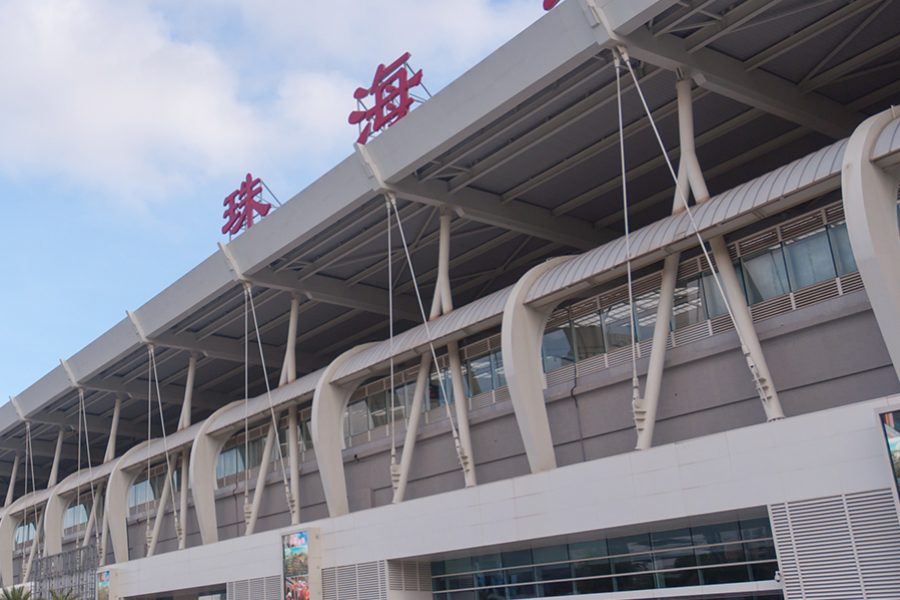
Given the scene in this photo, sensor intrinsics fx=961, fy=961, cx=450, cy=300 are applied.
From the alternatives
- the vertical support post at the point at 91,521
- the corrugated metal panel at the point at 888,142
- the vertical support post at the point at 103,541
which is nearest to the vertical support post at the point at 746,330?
the corrugated metal panel at the point at 888,142

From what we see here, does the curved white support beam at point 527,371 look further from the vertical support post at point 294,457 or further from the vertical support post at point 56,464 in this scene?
the vertical support post at point 56,464

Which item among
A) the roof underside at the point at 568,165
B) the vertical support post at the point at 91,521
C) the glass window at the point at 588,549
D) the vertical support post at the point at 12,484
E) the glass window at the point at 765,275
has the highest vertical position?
the roof underside at the point at 568,165

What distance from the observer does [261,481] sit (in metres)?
36.9

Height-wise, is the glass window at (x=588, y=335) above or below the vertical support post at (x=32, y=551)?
above

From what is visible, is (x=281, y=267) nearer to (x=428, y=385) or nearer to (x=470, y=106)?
(x=428, y=385)

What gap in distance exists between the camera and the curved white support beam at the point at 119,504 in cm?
4503

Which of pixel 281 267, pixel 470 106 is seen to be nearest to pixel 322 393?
pixel 281 267

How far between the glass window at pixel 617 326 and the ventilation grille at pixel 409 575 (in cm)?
848

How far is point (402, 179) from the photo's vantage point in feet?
96.9

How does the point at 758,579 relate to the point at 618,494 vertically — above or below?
below

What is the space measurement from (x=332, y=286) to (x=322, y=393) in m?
6.93

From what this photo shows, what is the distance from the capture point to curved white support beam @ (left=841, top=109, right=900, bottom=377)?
18.3 m

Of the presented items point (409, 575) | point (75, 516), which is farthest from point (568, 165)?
point (75, 516)

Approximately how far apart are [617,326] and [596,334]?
71 centimetres
